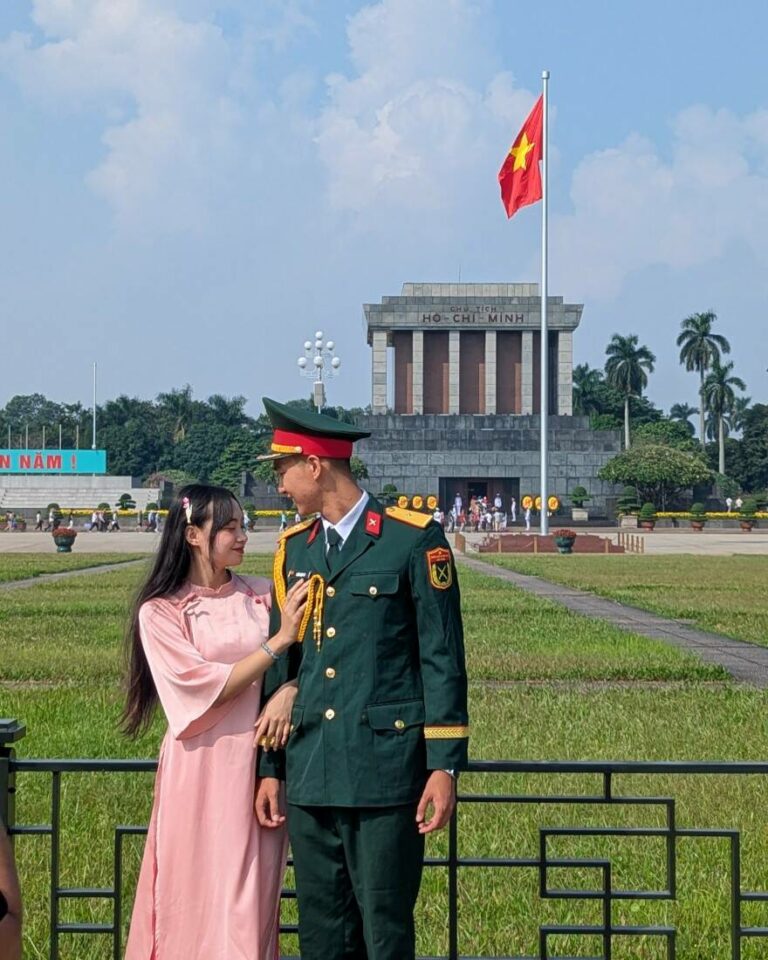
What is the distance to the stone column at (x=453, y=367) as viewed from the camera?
196ft

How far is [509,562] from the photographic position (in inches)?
1084

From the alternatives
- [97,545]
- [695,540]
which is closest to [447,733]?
[97,545]

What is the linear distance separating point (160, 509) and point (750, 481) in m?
39.3

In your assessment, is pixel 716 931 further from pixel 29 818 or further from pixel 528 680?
pixel 528 680

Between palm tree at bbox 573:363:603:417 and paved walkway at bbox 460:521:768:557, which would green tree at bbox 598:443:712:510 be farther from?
palm tree at bbox 573:363:603:417

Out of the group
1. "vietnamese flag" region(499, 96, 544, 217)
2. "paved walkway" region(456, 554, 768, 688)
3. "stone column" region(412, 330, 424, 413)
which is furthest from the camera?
"stone column" region(412, 330, 424, 413)

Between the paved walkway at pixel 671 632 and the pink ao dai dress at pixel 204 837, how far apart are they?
7.20 m

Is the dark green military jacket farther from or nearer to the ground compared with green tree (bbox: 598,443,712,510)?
nearer to the ground

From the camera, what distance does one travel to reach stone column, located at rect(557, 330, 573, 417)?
59031mm

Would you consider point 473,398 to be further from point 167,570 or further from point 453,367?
point 167,570

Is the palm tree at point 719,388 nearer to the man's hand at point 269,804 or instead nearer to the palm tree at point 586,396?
the palm tree at point 586,396

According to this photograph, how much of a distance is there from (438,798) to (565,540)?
29923mm

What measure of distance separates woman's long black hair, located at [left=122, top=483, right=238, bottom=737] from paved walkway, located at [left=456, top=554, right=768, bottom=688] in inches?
280

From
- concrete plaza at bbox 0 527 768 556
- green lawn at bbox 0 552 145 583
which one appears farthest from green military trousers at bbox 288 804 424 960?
concrete plaza at bbox 0 527 768 556
